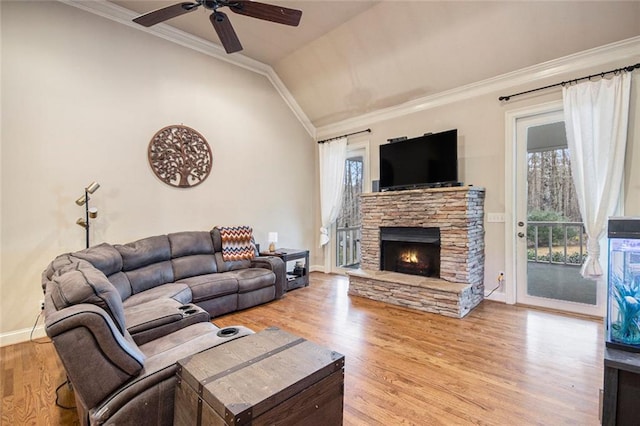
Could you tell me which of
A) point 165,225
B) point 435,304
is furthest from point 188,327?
point 435,304

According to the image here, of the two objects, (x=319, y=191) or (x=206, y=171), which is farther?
(x=319, y=191)

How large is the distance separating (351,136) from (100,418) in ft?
16.9

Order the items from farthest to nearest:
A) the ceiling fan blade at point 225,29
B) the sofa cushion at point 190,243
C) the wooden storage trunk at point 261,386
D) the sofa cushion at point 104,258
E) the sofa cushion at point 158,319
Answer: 1. the sofa cushion at point 190,243
2. the sofa cushion at point 104,258
3. the ceiling fan blade at point 225,29
4. the sofa cushion at point 158,319
5. the wooden storage trunk at point 261,386

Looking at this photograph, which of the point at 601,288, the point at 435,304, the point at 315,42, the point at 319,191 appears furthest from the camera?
the point at 319,191

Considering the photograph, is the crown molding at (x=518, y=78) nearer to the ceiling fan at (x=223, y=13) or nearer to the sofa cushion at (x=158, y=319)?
the ceiling fan at (x=223, y=13)

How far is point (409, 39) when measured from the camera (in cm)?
389

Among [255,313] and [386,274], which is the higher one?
[386,274]

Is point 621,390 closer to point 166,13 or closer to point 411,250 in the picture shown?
point 411,250

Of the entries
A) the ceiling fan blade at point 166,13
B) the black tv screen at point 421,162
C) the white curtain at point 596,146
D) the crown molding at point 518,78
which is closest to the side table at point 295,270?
the black tv screen at point 421,162

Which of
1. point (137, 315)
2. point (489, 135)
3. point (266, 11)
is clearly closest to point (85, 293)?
point (137, 315)

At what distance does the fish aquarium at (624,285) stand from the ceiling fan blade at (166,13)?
313 cm

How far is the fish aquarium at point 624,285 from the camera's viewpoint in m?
1.29

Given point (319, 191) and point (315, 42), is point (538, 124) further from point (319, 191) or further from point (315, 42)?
point (319, 191)

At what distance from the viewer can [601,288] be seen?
3.29 meters
